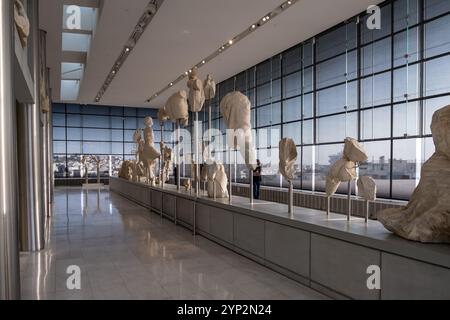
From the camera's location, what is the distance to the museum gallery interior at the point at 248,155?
390 cm

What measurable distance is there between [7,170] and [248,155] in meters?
4.73

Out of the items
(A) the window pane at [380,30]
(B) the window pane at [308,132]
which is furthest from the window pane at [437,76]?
(B) the window pane at [308,132]

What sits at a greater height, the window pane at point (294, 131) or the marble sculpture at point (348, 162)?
the window pane at point (294, 131)

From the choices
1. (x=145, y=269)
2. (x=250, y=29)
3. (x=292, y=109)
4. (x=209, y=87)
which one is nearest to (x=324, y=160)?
(x=292, y=109)

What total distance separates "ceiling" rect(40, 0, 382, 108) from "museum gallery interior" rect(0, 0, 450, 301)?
86 millimetres

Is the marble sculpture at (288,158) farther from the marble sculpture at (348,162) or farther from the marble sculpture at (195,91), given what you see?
the marble sculpture at (195,91)

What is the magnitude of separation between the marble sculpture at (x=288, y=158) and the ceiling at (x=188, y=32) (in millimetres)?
5862

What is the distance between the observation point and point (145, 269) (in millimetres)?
5738

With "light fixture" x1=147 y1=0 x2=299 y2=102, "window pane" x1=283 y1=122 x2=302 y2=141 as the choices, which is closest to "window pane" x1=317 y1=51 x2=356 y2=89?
"window pane" x1=283 y1=122 x2=302 y2=141

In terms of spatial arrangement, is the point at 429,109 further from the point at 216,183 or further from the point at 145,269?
the point at 145,269

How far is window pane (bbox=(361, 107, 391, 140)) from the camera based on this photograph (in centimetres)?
1100

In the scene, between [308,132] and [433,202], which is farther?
[308,132]

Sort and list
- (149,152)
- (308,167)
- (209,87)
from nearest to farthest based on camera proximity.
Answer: (209,87) → (149,152) → (308,167)

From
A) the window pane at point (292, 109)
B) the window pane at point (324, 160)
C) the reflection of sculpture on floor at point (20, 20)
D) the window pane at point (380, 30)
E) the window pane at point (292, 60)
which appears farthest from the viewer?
the window pane at point (292, 109)
